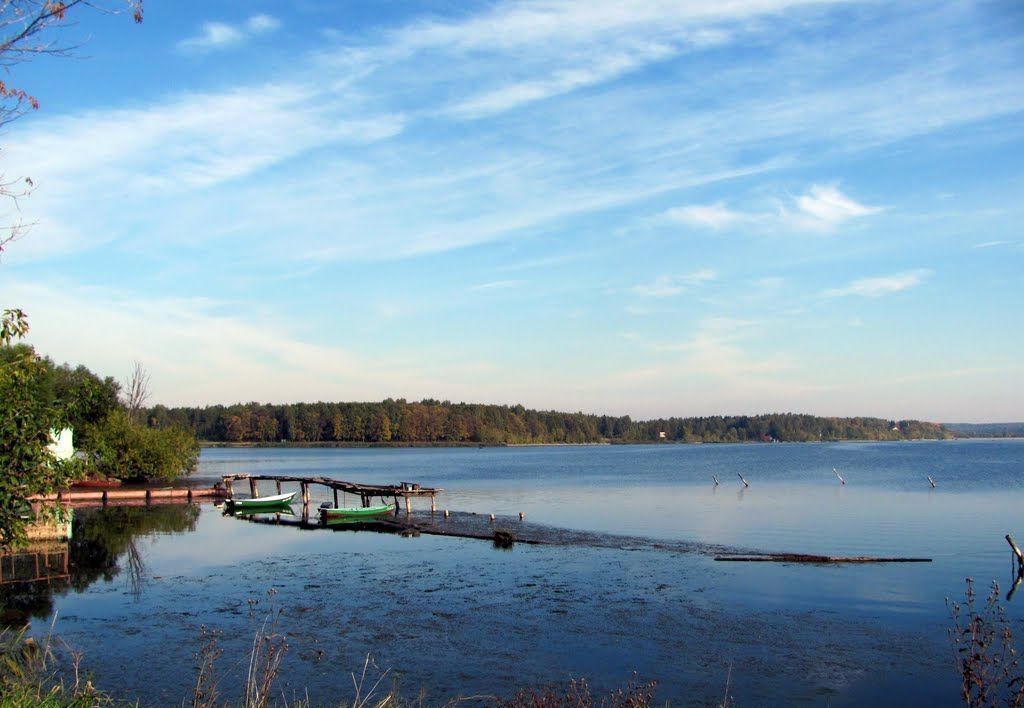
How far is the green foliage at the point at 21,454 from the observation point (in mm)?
10070

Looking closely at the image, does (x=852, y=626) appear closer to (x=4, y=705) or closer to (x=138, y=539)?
(x=4, y=705)

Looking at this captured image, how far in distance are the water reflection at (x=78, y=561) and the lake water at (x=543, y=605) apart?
0.16 m

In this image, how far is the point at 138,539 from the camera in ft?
107

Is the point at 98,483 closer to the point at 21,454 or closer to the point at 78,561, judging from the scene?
the point at 78,561

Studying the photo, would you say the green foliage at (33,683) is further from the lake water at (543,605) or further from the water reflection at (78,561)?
the water reflection at (78,561)

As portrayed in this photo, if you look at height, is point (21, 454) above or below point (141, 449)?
above

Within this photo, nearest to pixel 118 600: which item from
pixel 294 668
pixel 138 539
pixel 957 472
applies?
pixel 294 668

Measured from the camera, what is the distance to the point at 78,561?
2711 centimetres

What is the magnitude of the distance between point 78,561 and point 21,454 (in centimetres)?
1951

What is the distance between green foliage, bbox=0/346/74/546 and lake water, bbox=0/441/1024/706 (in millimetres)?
3633

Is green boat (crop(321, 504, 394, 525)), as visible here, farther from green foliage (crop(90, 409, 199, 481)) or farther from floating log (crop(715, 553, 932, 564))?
green foliage (crop(90, 409, 199, 481))

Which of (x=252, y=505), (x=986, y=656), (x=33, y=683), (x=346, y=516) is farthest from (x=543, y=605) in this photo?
(x=252, y=505)

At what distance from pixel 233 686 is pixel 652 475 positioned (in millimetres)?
67176

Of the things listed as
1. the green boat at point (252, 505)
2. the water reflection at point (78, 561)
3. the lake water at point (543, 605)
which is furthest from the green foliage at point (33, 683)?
the green boat at point (252, 505)
